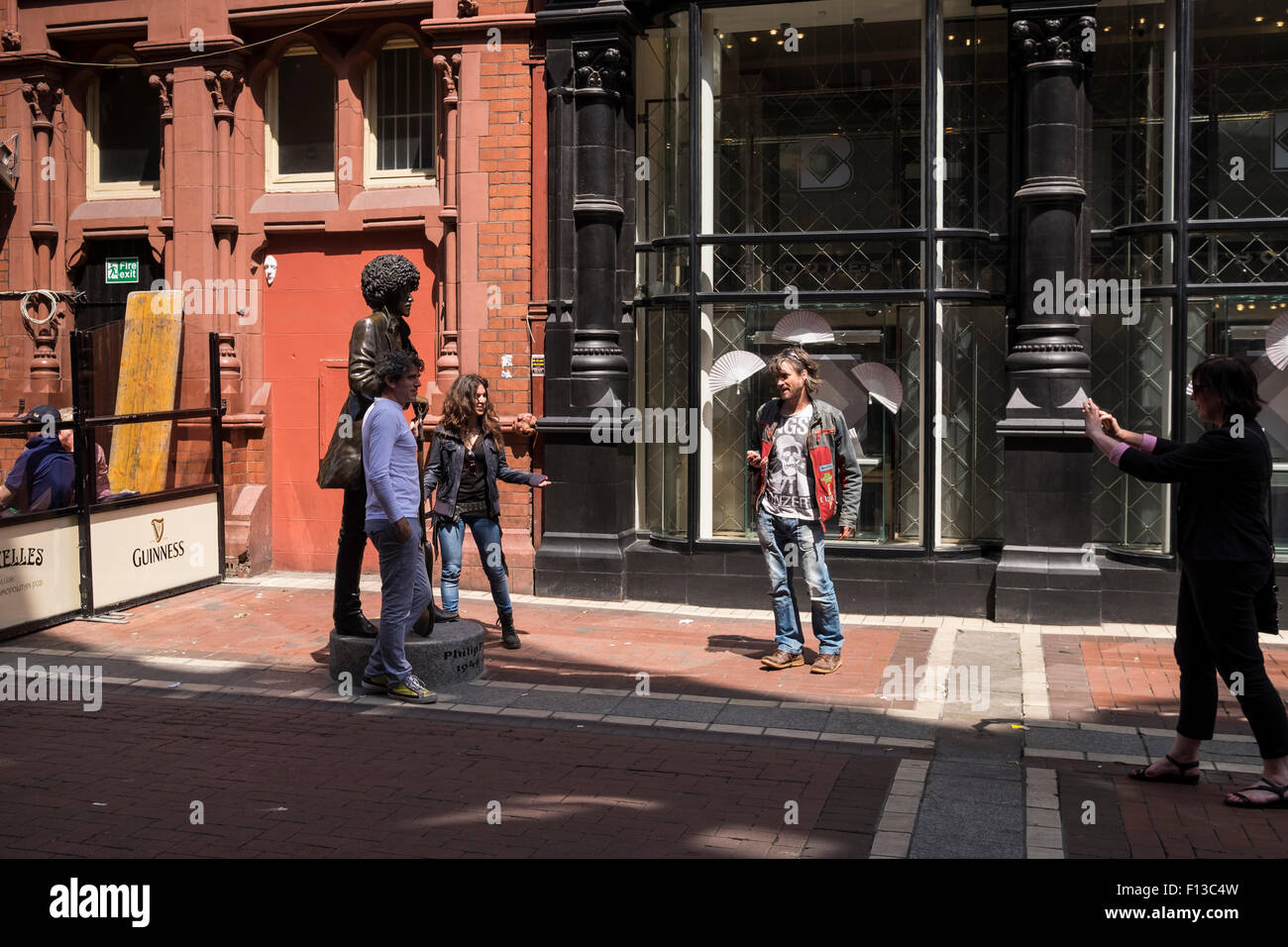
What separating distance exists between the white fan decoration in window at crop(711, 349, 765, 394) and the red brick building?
1644 mm

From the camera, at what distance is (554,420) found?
11.1 meters

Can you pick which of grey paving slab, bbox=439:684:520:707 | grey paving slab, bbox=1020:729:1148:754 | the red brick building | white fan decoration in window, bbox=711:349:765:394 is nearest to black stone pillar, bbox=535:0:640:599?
the red brick building

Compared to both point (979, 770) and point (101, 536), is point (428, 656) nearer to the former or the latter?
point (979, 770)

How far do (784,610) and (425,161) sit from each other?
6.21 meters

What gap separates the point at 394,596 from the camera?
743 cm

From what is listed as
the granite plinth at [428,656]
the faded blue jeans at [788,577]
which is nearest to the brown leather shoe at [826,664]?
the faded blue jeans at [788,577]

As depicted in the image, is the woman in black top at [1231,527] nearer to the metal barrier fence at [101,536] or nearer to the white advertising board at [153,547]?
the metal barrier fence at [101,536]

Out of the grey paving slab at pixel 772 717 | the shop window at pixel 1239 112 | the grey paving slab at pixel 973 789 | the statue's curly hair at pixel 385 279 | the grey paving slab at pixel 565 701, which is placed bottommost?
the grey paving slab at pixel 973 789

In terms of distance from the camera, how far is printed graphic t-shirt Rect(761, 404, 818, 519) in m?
8.32

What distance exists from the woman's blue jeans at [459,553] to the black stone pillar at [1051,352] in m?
3.92

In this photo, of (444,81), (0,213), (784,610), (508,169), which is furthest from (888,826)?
(0,213)

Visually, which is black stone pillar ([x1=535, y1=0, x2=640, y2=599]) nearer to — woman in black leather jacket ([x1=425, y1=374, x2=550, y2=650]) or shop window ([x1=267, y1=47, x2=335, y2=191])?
woman in black leather jacket ([x1=425, y1=374, x2=550, y2=650])

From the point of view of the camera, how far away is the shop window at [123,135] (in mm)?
13055

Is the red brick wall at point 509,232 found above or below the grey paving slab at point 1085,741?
above
